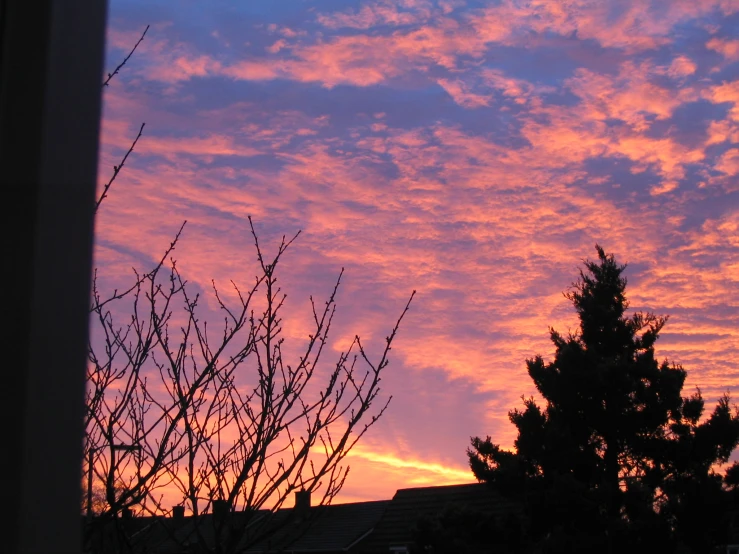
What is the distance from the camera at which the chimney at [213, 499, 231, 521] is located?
14.3 feet

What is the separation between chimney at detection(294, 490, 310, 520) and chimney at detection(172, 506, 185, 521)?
2.31ft

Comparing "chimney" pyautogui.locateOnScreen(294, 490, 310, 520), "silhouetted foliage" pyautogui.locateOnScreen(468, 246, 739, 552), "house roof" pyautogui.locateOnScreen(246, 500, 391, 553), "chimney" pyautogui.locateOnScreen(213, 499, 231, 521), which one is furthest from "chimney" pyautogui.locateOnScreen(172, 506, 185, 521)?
"house roof" pyautogui.locateOnScreen(246, 500, 391, 553)

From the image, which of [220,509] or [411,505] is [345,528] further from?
[220,509]

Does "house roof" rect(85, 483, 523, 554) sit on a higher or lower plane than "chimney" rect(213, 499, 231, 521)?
lower

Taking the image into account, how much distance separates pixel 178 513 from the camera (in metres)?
4.79

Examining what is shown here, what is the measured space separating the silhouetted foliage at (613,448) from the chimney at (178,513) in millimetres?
11912

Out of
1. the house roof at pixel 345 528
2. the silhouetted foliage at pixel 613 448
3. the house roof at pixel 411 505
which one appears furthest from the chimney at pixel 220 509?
the house roof at pixel 345 528

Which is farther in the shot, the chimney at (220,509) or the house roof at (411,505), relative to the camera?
the house roof at (411,505)

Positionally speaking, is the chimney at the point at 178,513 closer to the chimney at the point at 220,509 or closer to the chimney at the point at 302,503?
the chimney at the point at 220,509

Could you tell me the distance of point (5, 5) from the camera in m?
1.09

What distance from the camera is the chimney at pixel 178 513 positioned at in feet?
15.4

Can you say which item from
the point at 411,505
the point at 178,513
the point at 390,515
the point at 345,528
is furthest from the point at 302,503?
the point at 345,528

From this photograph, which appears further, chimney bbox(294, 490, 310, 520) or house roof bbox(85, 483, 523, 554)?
house roof bbox(85, 483, 523, 554)

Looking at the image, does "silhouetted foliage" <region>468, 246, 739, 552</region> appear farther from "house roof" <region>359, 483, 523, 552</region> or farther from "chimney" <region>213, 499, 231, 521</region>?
"chimney" <region>213, 499, 231, 521</region>
